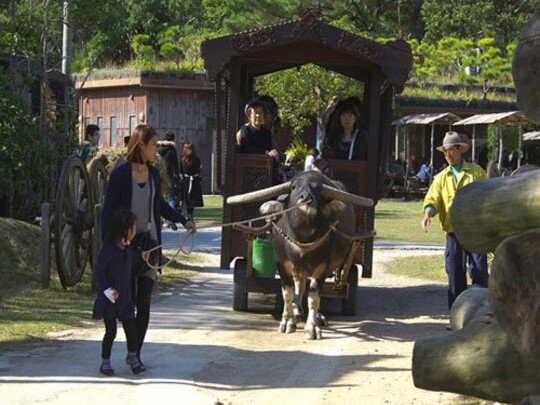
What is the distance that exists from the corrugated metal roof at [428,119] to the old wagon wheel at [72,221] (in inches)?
1033

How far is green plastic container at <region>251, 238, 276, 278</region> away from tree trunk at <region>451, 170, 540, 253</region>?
6.64 metres

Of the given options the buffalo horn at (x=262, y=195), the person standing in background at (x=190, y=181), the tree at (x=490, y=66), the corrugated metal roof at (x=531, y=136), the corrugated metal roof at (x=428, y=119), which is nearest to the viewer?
the buffalo horn at (x=262, y=195)

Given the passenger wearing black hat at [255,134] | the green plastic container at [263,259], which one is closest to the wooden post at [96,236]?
the passenger wearing black hat at [255,134]

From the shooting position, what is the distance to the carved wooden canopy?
12797 mm

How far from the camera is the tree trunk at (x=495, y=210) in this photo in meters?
6.02

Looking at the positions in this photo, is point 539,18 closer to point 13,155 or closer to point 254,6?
point 13,155

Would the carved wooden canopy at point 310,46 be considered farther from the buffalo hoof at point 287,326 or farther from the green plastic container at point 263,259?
the buffalo hoof at point 287,326

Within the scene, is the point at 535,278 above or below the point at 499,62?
below

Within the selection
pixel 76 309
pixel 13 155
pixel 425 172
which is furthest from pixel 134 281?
pixel 425 172

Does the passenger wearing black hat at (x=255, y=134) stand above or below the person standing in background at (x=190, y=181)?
above

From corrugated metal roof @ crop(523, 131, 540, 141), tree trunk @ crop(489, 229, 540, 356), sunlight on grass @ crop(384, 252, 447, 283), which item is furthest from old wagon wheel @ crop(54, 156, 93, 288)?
corrugated metal roof @ crop(523, 131, 540, 141)

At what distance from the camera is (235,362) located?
10102 millimetres

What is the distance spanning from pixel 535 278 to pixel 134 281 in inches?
175

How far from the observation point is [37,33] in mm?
19531
